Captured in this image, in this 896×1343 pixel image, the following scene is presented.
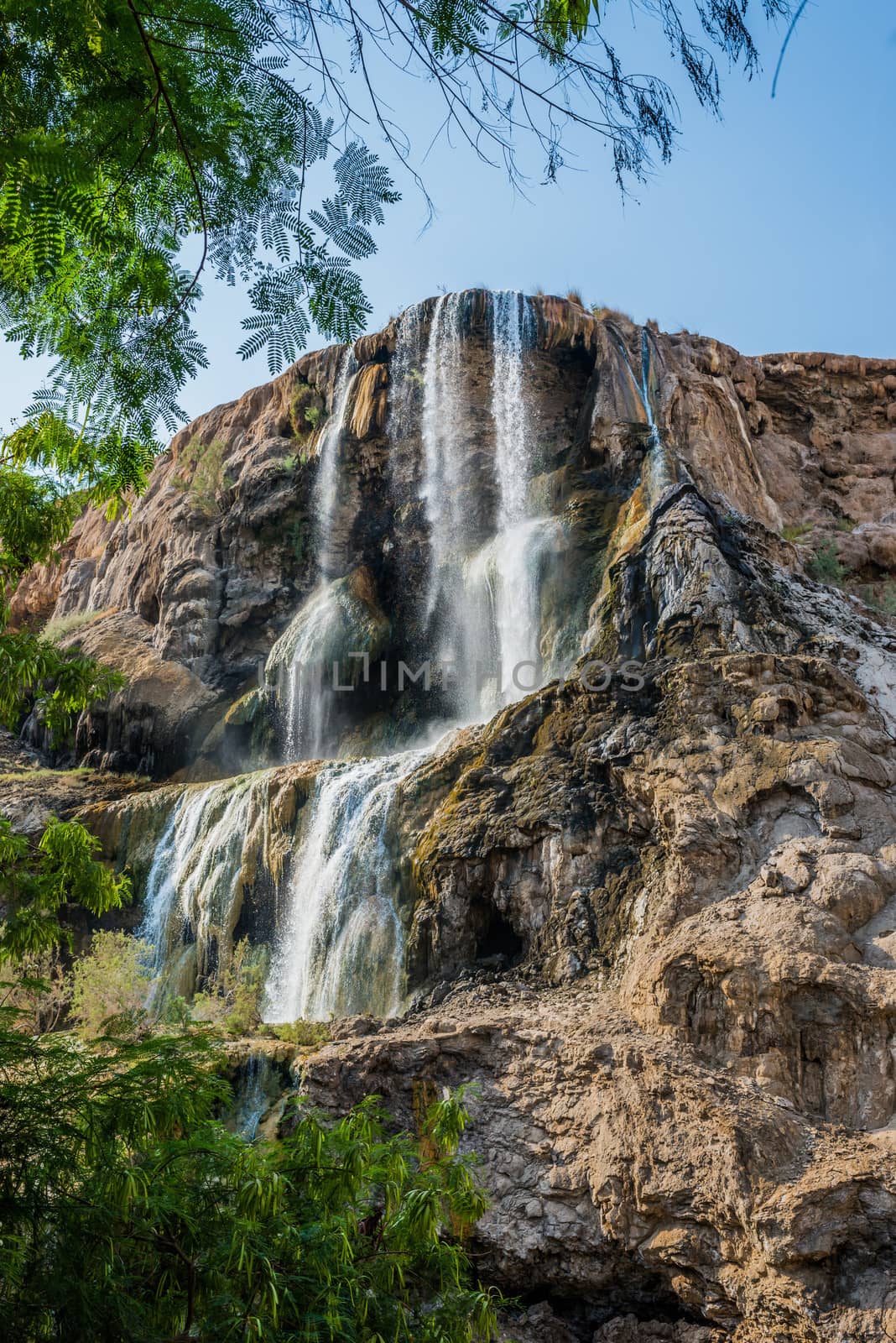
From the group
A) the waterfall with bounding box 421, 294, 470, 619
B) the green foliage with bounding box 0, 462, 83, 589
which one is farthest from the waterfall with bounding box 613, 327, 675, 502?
the green foliage with bounding box 0, 462, 83, 589

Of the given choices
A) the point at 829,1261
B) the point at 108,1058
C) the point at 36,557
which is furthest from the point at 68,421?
the point at 829,1261

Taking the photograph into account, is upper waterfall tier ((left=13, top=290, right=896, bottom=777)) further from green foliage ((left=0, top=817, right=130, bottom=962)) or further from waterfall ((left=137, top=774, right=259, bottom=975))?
green foliage ((left=0, top=817, right=130, bottom=962))

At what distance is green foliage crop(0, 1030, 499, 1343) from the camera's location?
3223 mm

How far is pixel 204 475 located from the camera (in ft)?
102

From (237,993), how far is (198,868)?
4396mm

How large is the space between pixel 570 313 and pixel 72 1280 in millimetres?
26432

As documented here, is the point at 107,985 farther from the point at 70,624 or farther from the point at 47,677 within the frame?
the point at 70,624

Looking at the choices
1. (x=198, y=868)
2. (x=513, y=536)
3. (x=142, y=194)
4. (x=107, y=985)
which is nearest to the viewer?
(x=142, y=194)

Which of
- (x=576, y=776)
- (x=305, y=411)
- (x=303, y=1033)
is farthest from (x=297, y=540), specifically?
(x=303, y=1033)

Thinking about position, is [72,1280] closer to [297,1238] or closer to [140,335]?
[297,1238]

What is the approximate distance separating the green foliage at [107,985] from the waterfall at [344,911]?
2.18m

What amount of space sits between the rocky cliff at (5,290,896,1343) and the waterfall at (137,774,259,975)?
9 cm

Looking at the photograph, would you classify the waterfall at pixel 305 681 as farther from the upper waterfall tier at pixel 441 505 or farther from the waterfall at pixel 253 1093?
the waterfall at pixel 253 1093

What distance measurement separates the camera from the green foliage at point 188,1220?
3.22 meters
